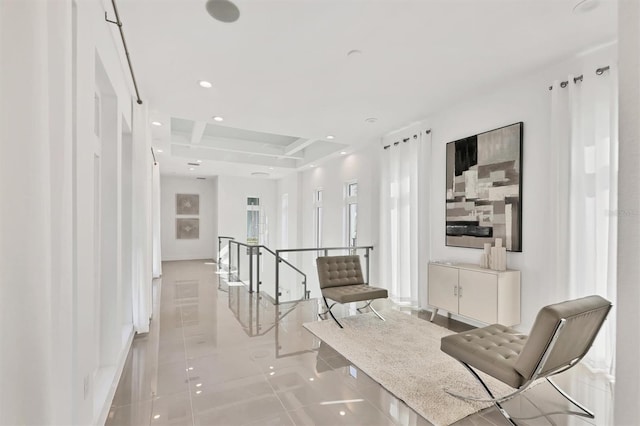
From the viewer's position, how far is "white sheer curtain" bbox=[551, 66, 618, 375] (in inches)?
110

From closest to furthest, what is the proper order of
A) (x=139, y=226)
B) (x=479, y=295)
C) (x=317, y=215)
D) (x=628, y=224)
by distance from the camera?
(x=628, y=224) → (x=479, y=295) → (x=139, y=226) → (x=317, y=215)

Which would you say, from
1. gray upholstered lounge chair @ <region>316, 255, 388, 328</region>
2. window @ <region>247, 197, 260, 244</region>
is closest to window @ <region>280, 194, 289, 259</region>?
window @ <region>247, 197, 260, 244</region>

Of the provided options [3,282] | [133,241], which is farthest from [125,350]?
[3,282]

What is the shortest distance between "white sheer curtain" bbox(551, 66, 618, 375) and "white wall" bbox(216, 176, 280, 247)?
9.19 m

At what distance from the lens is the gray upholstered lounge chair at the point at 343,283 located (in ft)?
13.7

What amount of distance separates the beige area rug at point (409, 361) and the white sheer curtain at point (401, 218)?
2.74 feet

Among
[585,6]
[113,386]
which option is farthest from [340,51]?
[113,386]

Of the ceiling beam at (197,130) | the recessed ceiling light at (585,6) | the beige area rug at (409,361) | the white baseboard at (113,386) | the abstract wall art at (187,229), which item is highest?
the recessed ceiling light at (585,6)

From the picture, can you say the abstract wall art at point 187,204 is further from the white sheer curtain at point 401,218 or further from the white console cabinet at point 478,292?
the white console cabinet at point 478,292

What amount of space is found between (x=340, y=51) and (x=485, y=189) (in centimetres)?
249

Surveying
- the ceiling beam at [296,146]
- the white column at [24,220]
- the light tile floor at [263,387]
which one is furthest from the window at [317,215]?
the white column at [24,220]

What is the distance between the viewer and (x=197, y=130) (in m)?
5.90

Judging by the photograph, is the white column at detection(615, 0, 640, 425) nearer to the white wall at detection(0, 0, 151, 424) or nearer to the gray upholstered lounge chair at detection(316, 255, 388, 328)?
the white wall at detection(0, 0, 151, 424)

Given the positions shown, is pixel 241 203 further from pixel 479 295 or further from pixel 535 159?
pixel 535 159
